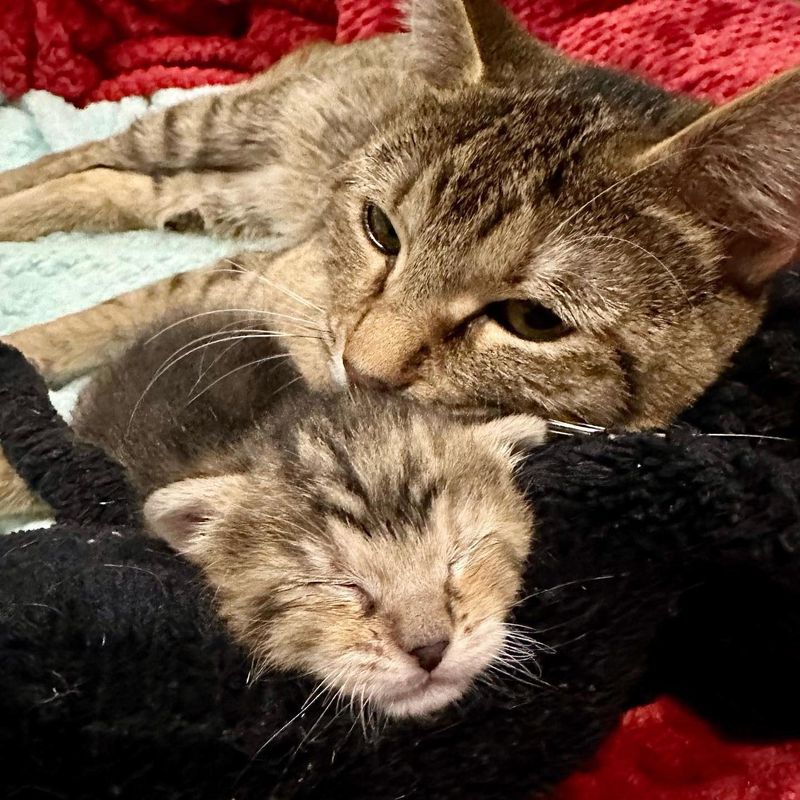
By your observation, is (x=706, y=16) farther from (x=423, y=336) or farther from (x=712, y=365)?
(x=423, y=336)

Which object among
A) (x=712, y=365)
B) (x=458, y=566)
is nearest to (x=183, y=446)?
(x=458, y=566)

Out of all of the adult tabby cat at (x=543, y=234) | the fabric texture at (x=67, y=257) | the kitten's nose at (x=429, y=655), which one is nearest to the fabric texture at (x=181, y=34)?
the fabric texture at (x=67, y=257)

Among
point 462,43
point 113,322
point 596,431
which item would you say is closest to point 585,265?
point 596,431

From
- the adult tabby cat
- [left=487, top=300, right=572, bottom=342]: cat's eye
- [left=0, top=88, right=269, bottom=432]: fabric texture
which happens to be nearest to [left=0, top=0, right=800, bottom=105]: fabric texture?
[left=0, top=88, right=269, bottom=432]: fabric texture

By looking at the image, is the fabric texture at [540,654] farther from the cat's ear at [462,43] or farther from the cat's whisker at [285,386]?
the cat's ear at [462,43]

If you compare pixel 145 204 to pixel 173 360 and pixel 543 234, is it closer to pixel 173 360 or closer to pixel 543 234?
pixel 173 360

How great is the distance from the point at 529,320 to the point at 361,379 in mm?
205

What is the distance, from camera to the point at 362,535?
84 centimetres

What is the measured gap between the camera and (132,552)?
32.9 inches

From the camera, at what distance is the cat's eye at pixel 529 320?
95 cm

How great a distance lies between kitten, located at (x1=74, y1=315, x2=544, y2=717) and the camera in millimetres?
778

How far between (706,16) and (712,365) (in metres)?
1.01

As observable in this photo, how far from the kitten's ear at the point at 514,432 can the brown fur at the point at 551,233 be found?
1.7 inches

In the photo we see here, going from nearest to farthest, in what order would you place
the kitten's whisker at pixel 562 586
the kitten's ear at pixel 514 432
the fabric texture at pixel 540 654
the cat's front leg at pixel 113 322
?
the fabric texture at pixel 540 654 < the kitten's whisker at pixel 562 586 < the kitten's ear at pixel 514 432 < the cat's front leg at pixel 113 322
